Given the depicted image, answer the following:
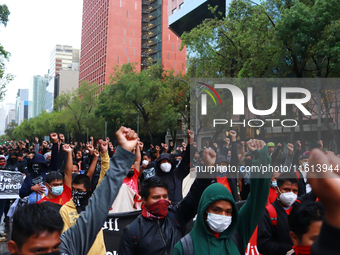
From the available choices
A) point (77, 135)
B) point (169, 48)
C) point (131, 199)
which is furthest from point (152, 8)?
point (131, 199)

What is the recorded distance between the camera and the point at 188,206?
9.82 ft

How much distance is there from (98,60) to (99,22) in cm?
1101

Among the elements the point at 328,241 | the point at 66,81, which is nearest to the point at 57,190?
the point at 328,241

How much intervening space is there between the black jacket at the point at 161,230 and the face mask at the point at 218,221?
57 centimetres

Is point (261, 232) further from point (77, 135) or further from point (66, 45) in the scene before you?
point (66, 45)

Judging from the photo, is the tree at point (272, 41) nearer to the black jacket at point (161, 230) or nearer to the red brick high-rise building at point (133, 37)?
the black jacket at point (161, 230)

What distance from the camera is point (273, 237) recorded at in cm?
324

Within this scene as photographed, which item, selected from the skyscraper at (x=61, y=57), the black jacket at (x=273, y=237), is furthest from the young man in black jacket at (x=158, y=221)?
the skyscraper at (x=61, y=57)

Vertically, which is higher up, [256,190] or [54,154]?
[54,154]

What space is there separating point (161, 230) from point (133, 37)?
9103 cm

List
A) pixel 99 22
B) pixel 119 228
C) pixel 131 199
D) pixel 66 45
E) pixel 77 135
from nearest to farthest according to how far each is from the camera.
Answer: pixel 119 228 < pixel 131 199 < pixel 77 135 < pixel 99 22 < pixel 66 45

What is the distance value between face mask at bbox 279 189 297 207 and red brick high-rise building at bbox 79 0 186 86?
79.5 meters

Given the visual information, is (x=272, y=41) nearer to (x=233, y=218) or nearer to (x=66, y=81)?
(x=233, y=218)

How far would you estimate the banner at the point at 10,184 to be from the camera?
7305 millimetres
